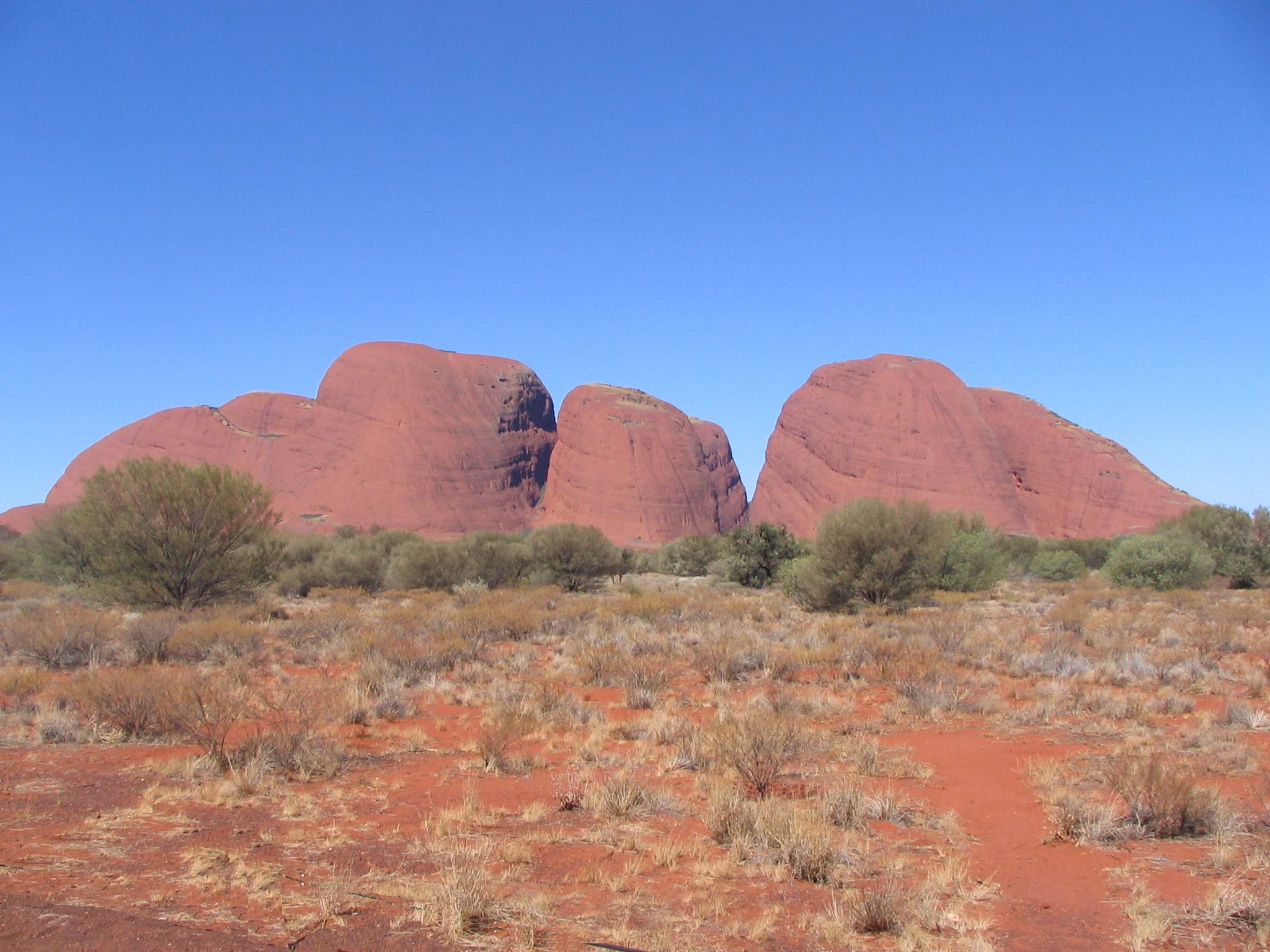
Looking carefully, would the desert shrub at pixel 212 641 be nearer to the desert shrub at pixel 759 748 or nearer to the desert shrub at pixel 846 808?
the desert shrub at pixel 759 748

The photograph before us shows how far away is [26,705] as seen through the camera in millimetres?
8422

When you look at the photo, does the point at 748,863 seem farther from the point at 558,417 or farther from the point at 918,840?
the point at 558,417

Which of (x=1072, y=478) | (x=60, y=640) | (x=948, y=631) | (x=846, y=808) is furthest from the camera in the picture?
(x=1072, y=478)

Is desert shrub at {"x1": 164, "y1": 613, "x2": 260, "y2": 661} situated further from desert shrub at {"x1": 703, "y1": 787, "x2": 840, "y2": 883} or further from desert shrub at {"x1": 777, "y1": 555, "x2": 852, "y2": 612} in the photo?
desert shrub at {"x1": 777, "y1": 555, "x2": 852, "y2": 612}

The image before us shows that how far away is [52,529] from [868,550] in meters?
28.3

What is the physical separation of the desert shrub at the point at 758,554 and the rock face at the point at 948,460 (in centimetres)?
3317

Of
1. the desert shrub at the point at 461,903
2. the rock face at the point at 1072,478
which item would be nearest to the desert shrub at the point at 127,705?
the desert shrub at the point at 461,903

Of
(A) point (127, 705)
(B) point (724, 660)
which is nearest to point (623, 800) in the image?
(A) point (127, 705)

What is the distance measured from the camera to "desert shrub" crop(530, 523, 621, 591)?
29188mm

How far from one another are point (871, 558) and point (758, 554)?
1008 cm

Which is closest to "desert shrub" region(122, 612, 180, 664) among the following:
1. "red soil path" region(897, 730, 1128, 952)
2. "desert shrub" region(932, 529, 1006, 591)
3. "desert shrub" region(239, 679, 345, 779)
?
"desert shrub" region(239, 679, 345, 779)

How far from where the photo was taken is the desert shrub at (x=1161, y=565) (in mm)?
24875

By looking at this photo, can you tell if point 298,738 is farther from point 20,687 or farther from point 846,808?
point 20,687

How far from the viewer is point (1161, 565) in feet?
82.1
